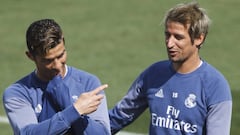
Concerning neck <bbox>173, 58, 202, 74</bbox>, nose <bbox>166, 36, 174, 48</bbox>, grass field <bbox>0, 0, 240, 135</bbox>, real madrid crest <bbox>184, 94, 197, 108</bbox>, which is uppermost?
nose <bbox>166, 36, 174, 48</bbox>

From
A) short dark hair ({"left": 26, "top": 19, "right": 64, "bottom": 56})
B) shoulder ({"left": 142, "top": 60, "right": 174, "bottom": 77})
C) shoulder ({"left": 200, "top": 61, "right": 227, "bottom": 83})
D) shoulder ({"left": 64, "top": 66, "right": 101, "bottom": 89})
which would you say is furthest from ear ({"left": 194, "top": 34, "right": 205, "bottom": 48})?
short dark hair ({"left": 26, "top": 19, "right": 64, "bottom": 56})

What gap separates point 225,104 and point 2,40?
25.6 feet

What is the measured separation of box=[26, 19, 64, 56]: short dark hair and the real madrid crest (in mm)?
1050

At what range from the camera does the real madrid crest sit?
6.39 meters

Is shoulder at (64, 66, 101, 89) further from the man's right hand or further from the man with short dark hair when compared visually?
the man's right hand

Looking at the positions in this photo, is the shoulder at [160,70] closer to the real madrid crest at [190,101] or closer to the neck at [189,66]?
the neck at [189,66]

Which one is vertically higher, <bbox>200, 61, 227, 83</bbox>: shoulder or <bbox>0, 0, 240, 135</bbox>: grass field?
<bbox>200, 61, 227, 83</bbox>: shoulder

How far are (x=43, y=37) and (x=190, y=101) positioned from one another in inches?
47.0

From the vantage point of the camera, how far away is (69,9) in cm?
1475

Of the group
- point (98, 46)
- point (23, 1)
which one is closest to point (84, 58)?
point (98, 46)

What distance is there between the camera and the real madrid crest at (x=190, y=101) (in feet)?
21.0

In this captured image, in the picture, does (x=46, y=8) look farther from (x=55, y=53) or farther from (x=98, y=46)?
(x=55, y=53)

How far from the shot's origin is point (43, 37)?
6242 mm

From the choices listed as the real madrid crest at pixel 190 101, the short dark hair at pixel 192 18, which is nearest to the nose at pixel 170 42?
the short dark hair at pixel 192 18
